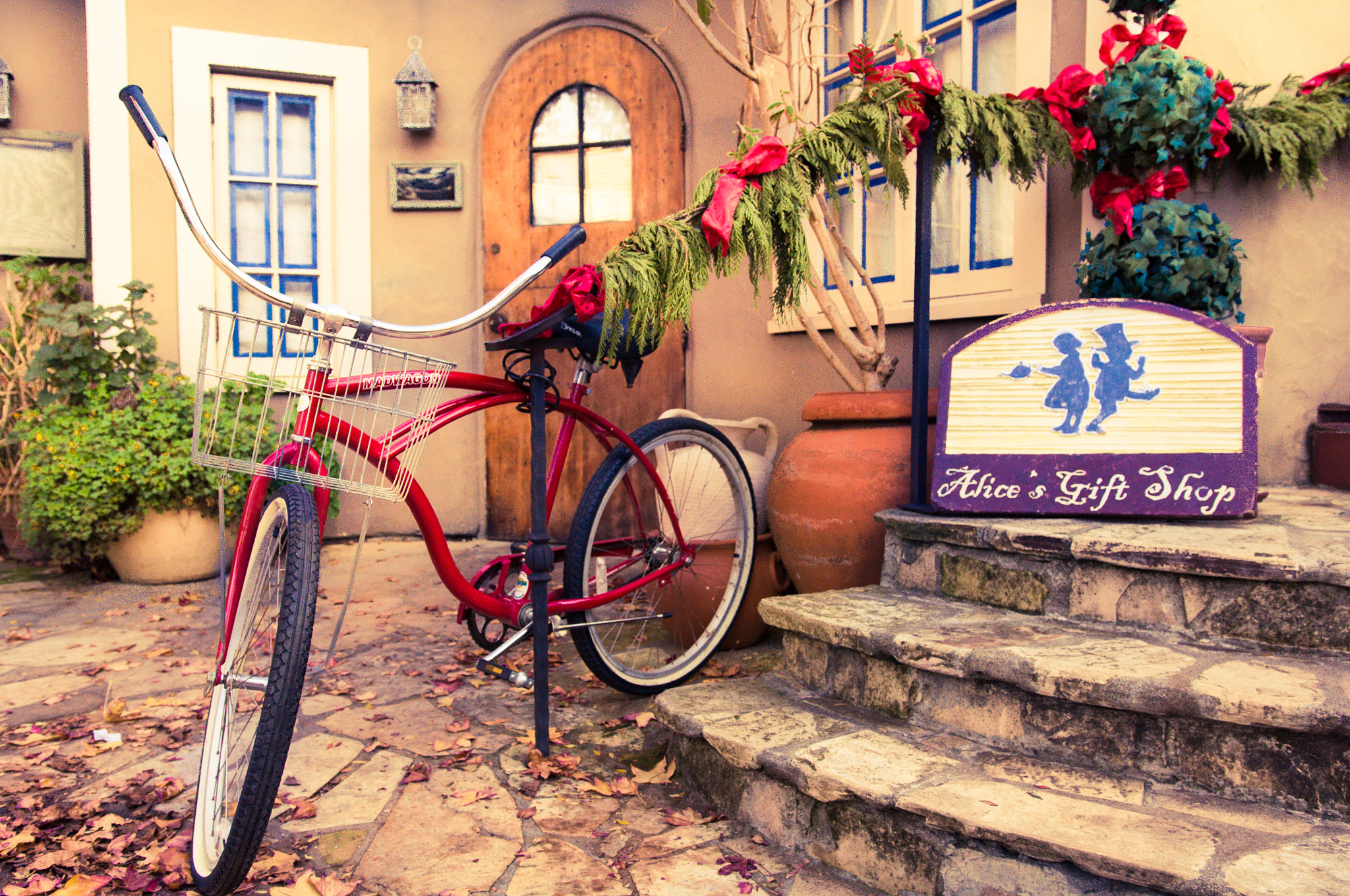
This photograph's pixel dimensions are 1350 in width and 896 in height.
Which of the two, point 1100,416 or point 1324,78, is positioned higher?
point 1324,78

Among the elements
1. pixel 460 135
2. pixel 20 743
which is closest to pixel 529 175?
pixel 460 135

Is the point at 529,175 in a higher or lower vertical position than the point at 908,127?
higher

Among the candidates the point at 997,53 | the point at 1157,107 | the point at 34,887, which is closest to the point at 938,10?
the point at 997,53

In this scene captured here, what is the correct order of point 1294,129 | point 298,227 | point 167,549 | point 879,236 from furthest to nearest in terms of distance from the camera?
point 298,227 → point 167,549 → point 879,236 → point 1294,129

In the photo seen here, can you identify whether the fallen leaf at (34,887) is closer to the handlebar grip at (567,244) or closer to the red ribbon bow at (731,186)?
the handlebar grip at (567,244)

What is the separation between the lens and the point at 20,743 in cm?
211

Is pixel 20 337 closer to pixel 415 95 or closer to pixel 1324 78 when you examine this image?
pixel 415 95

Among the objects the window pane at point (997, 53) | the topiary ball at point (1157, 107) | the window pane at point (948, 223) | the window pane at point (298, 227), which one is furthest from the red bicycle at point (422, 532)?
the window pane at point (298, 227)

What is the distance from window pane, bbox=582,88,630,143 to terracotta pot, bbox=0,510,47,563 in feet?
12.4

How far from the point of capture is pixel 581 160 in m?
4.45

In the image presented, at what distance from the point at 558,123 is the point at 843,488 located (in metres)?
2.97

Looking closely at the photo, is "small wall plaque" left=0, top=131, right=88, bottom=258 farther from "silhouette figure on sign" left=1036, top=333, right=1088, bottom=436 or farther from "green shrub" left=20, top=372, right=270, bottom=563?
"silhouette figure on sign" left=1036, top=333, right=1088, bottom=436

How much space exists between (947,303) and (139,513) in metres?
3.62

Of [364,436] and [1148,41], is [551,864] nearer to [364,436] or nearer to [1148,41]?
[364,436]
